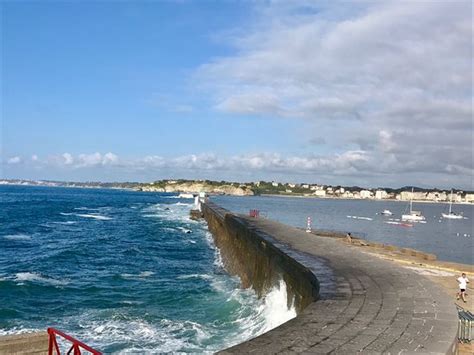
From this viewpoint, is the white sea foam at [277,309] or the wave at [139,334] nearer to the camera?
the wave at [139,334]

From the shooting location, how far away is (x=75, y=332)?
1280 centimetres

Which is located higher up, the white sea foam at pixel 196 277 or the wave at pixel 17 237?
Result: the white sea foam at pixel 196 277

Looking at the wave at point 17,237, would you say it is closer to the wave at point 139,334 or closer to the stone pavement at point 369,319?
the wave at point 139,334

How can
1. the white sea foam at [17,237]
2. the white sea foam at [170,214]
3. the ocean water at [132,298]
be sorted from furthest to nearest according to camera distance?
the white sea foam at [170,214] < the white sea foam at [17,237] < the ocean water at [132,298]

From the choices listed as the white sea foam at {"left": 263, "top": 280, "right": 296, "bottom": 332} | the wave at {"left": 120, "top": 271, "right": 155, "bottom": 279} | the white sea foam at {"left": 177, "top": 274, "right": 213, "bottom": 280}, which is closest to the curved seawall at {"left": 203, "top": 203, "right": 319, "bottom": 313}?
the white sea foam at {"left": 263, "top": 280, "right": 296, "bottom": 332}

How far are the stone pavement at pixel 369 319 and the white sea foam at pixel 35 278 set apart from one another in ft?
40.1

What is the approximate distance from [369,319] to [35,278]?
55.8ft

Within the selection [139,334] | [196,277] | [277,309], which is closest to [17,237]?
[196,277]

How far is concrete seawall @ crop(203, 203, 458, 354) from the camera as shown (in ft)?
19.8

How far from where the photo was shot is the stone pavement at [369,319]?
19.6 feet

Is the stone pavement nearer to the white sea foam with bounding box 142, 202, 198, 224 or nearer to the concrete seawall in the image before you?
the concrete seawall

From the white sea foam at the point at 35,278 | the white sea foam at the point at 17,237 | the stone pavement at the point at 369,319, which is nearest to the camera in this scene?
the stone pavement at the point at 369,319

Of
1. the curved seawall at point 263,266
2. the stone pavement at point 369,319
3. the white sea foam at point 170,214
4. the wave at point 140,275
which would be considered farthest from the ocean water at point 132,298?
the white sea foam at point 170,214

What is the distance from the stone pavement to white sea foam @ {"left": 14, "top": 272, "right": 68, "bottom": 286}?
12.2 metres
